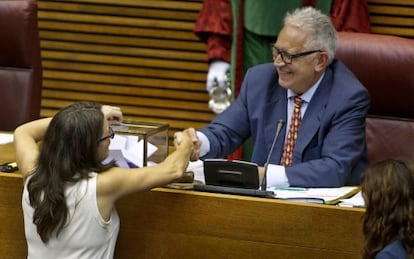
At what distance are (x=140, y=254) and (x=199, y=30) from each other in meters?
1.60

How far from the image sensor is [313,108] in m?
3.16

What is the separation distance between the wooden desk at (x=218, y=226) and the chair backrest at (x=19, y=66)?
3.54 feet

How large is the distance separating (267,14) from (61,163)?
5.52 ft

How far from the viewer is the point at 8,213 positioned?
278 cm

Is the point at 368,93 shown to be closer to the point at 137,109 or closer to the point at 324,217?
the point at 324,217

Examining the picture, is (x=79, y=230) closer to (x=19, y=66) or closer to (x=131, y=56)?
(x=19, y=66)

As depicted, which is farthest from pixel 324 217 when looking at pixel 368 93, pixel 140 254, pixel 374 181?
pixel 368 93

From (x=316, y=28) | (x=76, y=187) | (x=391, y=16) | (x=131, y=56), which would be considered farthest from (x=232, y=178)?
(x=131, y=56)

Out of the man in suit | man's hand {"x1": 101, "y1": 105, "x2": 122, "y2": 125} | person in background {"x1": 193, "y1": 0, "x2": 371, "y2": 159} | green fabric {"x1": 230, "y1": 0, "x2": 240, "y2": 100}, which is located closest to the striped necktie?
the man in suit

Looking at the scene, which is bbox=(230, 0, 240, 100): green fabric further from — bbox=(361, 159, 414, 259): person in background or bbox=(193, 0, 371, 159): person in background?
bbox=(361, 159, 414, 259): person in background

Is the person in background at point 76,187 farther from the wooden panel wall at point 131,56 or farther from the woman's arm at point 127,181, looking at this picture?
the wooden panel wall at point 131,56

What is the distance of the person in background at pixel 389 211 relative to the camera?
2.25 m

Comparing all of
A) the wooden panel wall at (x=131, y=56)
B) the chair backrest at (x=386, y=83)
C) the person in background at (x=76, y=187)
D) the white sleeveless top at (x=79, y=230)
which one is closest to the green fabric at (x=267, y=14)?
the chair backrest at (x=386, y=83)

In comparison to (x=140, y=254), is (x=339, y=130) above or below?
above
